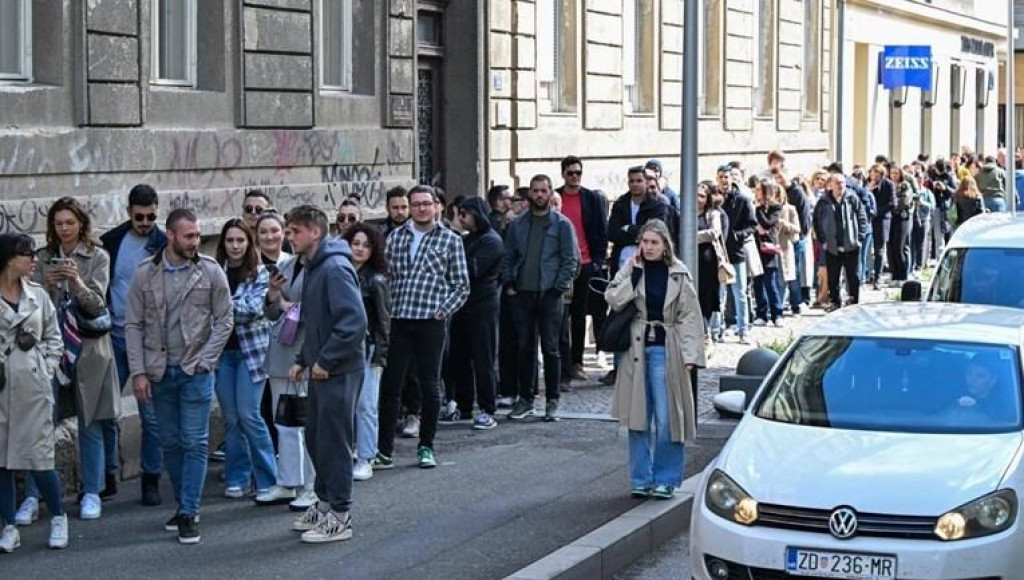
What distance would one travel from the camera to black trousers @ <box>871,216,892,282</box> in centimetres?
2772

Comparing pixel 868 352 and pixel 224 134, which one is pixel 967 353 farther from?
→ pixel 224 134

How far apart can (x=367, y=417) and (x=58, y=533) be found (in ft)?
8.69

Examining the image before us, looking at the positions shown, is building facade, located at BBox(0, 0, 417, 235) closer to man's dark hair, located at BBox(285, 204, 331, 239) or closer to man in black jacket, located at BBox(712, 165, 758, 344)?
man's dark hair, located at BBox(285, 204, 331, 239)

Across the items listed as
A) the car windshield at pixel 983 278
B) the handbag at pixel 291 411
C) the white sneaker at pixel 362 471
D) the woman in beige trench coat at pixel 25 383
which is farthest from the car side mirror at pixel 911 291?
the woman in beige trench coat at pixel 25 383

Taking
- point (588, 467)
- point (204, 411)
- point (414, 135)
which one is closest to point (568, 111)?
point (414, 135)

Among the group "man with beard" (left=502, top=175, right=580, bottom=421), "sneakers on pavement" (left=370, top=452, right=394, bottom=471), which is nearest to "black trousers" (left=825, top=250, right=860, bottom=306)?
"man with beard" (left=502, top=175, right=580, bottom=421)

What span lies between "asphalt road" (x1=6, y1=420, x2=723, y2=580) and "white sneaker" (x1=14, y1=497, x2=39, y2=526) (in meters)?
0.07

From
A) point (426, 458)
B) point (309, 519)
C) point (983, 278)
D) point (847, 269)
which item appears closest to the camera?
point (309, 519)

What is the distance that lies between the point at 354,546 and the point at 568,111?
1403cm

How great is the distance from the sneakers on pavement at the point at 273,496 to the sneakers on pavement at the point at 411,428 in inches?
100

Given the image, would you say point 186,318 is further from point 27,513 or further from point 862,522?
point 862,522

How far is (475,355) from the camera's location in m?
14.5

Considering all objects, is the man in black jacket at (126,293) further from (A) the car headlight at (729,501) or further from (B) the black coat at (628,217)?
(B) the black coat at (628,217)


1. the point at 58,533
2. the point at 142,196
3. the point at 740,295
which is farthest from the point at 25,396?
the point at 740,295
